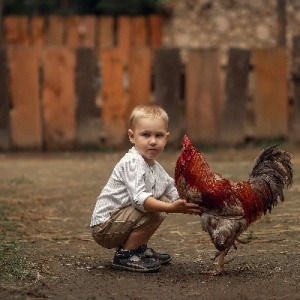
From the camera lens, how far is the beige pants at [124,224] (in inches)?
218

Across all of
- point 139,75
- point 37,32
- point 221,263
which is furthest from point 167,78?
point 221,263

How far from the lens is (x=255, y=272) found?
214 inches

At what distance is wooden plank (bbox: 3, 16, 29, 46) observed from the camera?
17703 mm

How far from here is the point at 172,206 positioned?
5.25m

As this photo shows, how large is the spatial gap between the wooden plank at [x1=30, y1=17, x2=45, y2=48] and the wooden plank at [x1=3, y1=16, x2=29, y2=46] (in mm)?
146

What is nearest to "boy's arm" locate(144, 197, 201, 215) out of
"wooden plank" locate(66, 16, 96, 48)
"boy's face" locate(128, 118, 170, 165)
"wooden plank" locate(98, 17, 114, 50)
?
"boy's face" locate(128, 118, 170, 165)

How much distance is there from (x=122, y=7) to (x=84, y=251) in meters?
12.0

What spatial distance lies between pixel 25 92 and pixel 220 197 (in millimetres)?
7172

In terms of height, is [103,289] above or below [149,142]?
below

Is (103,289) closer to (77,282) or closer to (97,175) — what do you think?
(77,282)

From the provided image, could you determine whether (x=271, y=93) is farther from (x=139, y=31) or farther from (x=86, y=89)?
(x=139, y=31)

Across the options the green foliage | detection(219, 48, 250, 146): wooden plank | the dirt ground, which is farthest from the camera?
the green foliage

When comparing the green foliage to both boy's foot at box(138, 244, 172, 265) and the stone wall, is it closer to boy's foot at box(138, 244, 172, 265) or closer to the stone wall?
the stone wall

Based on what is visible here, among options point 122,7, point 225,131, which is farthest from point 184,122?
point 122,7
